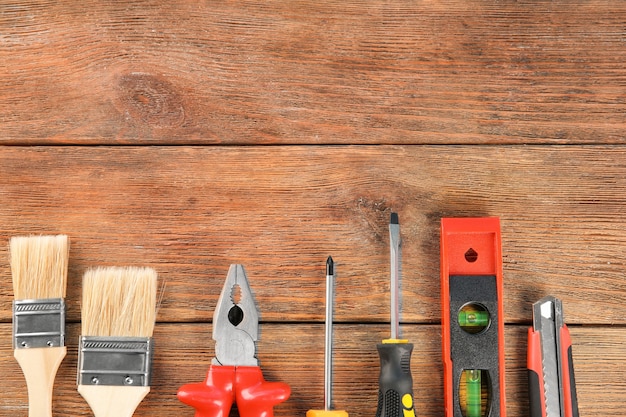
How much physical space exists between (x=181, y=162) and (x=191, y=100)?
8 centimetres

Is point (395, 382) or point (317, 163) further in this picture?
point (317, 163)

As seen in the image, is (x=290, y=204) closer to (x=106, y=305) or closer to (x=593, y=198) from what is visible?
(x=106, y=305)

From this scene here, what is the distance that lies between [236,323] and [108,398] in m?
0.17

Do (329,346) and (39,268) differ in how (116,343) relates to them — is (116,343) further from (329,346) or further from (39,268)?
(329,346)

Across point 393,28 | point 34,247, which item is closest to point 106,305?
point 34,247

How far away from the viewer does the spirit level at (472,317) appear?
86cm

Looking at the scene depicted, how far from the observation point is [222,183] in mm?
932

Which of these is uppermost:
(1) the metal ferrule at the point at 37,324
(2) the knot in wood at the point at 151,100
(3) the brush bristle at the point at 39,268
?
(2) the knot in wood at the point at 151,100

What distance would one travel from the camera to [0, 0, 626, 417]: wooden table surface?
0.91m

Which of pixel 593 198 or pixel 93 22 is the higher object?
pixel 93 22

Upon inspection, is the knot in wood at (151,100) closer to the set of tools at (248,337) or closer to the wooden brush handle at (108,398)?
the set of tools at (248,337)

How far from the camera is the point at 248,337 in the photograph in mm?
859

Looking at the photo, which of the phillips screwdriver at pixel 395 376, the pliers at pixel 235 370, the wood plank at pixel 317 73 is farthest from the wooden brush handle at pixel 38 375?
the phillips screwdriver at pixel 395 376

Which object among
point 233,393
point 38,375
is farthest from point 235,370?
point 38,375
